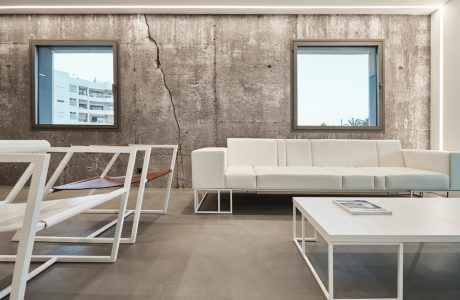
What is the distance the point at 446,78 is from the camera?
3.77 m

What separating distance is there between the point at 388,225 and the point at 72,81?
4480 millimetres

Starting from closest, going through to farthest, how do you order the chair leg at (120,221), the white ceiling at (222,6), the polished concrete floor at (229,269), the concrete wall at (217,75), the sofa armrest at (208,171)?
the polished concrete floor at (229,269)
the chair leg at (120,221)
the sofa armrest at (208,171)
the white ceiling at (222,6)
the concrete wall at (217,75)

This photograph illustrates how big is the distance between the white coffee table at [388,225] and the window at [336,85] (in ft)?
7.90

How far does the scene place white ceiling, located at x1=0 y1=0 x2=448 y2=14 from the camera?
12.5 ft

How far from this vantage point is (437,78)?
390cm

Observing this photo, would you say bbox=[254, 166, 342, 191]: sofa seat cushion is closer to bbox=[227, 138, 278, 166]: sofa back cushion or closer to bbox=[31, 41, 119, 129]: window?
bbox=[227, 138, 278, 166]: sofa back cushion

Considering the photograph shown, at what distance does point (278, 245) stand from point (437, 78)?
137 inches

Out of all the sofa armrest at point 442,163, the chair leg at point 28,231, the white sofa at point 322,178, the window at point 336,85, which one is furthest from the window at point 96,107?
the sofa armrest at point 442,163

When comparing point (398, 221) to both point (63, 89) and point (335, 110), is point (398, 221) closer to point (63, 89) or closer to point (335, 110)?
point (335, 110)

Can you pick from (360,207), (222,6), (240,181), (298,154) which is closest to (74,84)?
(222,6)

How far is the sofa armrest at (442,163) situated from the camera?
2762 mm

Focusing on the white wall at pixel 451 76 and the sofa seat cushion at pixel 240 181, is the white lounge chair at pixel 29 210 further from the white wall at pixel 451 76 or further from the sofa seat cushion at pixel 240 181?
the white wall at pixel 451 76

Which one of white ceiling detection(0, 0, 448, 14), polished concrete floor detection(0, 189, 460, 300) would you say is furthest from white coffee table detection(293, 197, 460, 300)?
white ceiling detection(0, 0, 448, 14)

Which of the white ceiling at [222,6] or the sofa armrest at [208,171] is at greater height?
the white ceiling at [222,6]
